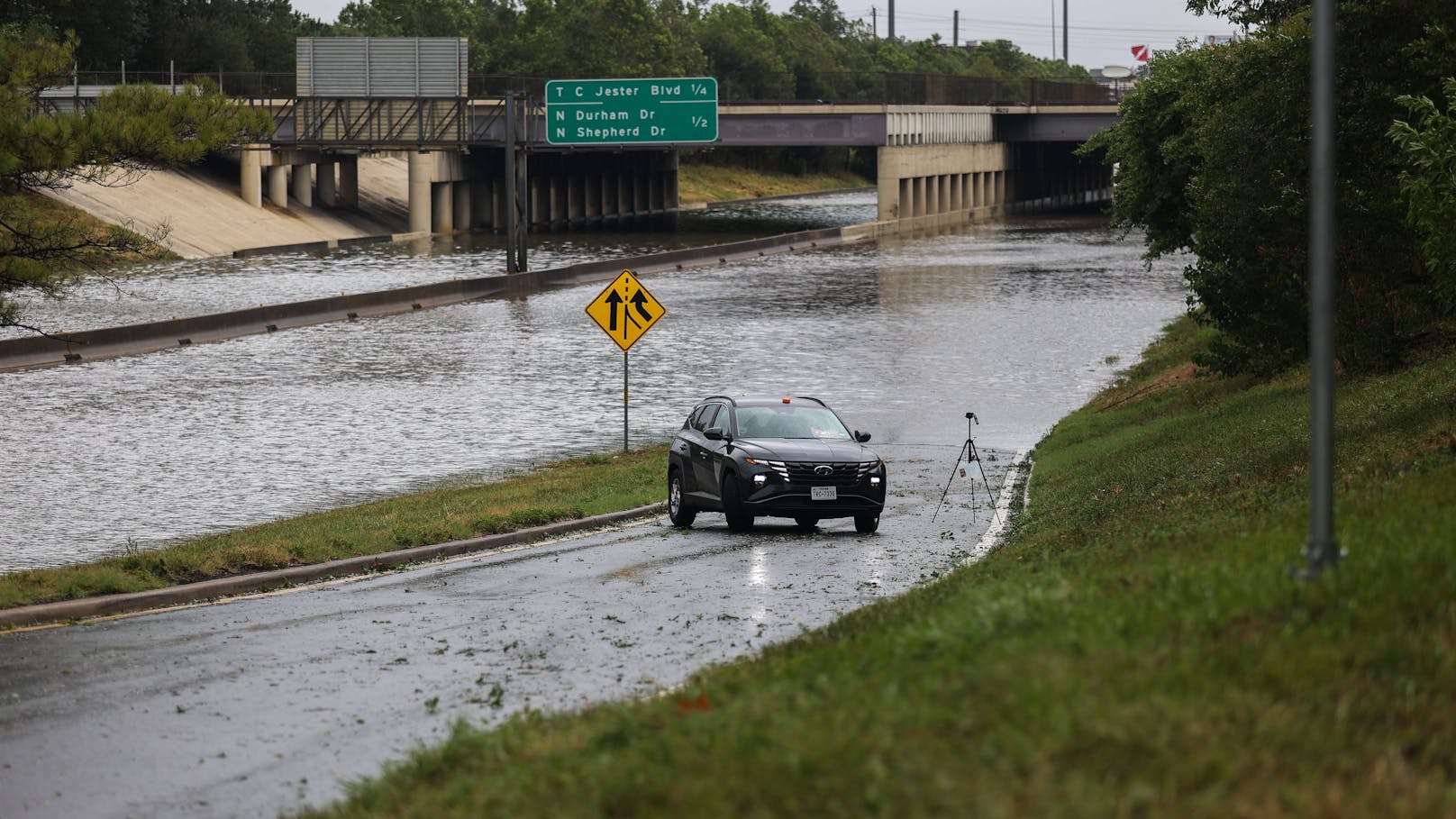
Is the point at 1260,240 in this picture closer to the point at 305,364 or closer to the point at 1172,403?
the point at 1172,403

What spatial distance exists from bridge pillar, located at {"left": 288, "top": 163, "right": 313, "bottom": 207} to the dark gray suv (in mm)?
70876

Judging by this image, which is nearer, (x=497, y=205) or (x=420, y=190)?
(x=420, y=190)

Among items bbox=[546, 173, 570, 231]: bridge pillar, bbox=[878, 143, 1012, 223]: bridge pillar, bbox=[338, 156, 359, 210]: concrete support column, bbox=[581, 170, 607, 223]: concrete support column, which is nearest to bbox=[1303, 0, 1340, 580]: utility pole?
bbox=[338, 156, 359, 210]: concrete support column

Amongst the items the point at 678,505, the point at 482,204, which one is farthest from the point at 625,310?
the point at 482,204

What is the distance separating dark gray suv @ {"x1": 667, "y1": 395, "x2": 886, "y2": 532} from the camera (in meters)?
20.4

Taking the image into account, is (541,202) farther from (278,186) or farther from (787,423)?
(787,423)

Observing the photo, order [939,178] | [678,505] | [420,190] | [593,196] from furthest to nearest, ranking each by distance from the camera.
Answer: [593,196]
[939,178]
[420,190]
[678,505]

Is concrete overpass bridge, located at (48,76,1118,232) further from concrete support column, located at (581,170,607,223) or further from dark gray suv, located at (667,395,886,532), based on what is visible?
dark gray suv, located at (667,395,886,532)

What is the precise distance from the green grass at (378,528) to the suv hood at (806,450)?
8.81 ft

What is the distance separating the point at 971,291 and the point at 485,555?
45.8 meters

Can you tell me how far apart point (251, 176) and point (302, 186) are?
6.38 metres

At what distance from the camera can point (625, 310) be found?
3164cm

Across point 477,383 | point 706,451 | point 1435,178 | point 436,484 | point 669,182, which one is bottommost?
point 436,484

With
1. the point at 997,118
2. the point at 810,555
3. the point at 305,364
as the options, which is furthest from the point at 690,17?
the point at 810,555
